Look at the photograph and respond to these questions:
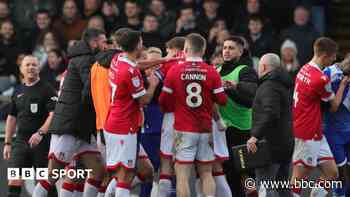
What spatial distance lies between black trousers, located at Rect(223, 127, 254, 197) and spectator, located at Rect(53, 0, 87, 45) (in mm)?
5789

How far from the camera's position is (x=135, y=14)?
2008 centimetres

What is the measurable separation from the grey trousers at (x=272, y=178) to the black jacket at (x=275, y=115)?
14 centimetres

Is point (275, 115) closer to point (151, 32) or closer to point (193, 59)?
point (193, 59)

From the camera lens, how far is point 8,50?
A: 776 inches

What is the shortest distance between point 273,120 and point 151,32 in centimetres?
548

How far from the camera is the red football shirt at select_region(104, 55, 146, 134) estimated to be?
13648 mm

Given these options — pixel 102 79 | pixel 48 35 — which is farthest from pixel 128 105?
pixel 48 35

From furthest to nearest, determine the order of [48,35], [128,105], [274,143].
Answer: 1. [48,35]
2. [274,143]
3. [128,105]

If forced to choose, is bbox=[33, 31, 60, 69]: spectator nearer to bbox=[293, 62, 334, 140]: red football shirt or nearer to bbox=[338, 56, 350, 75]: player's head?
bbox=[338, 56, 350, 75]: player's head

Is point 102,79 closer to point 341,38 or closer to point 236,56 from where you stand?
point 236,56

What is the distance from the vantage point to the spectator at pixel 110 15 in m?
20.2

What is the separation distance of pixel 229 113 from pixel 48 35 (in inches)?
216

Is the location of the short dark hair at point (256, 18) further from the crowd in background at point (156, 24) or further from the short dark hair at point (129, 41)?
the short dark hair at point (129, 41)

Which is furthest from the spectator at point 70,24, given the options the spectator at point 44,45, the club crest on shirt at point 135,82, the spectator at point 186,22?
the club crest on shirt at point 135,82
